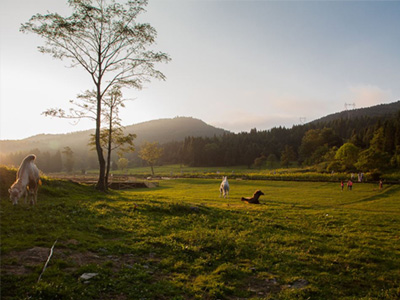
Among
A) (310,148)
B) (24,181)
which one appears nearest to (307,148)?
(310,148)

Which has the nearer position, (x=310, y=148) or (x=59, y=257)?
(x=59, y=257)

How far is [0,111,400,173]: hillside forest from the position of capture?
79519 mm

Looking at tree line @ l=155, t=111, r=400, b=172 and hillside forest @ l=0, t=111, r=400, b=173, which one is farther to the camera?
hillside forest @ l=0, t=111, r=400, b=173

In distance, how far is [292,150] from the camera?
130375 mm

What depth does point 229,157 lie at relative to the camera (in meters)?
154

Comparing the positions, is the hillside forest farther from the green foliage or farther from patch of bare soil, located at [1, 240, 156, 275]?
patch of bare soil, located at [1, 240, 156, 275]

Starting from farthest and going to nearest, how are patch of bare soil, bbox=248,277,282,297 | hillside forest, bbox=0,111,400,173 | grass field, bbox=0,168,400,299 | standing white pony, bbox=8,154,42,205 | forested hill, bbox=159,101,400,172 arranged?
hillside forest, bbox=0,111,400,173 < forested hill, bbox=159,101,400,172 < standing white pony, bbox=8,154,42,205 < patch of bare soil, bbox=248,277,282,297 < grass field, bbox=0,168,400,299

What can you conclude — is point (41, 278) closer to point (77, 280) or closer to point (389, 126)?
point (77, 280)

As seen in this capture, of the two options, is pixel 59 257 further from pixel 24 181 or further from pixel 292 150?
pixel 292 150

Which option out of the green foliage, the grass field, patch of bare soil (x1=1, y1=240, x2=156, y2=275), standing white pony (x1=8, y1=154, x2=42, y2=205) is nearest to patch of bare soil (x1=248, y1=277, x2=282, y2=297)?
the grass field

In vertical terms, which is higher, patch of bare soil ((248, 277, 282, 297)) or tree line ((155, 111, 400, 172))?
tree line ((155, 111, 400, 172))

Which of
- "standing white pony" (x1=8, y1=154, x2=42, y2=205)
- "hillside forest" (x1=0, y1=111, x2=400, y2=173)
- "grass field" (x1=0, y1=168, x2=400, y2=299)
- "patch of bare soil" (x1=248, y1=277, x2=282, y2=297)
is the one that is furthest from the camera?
"hillside forest" (x1=0, y1=111, x2=400, y2=173)

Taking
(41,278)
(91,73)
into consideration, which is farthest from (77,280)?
(91,73)

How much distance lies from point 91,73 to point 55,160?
5819 inches
